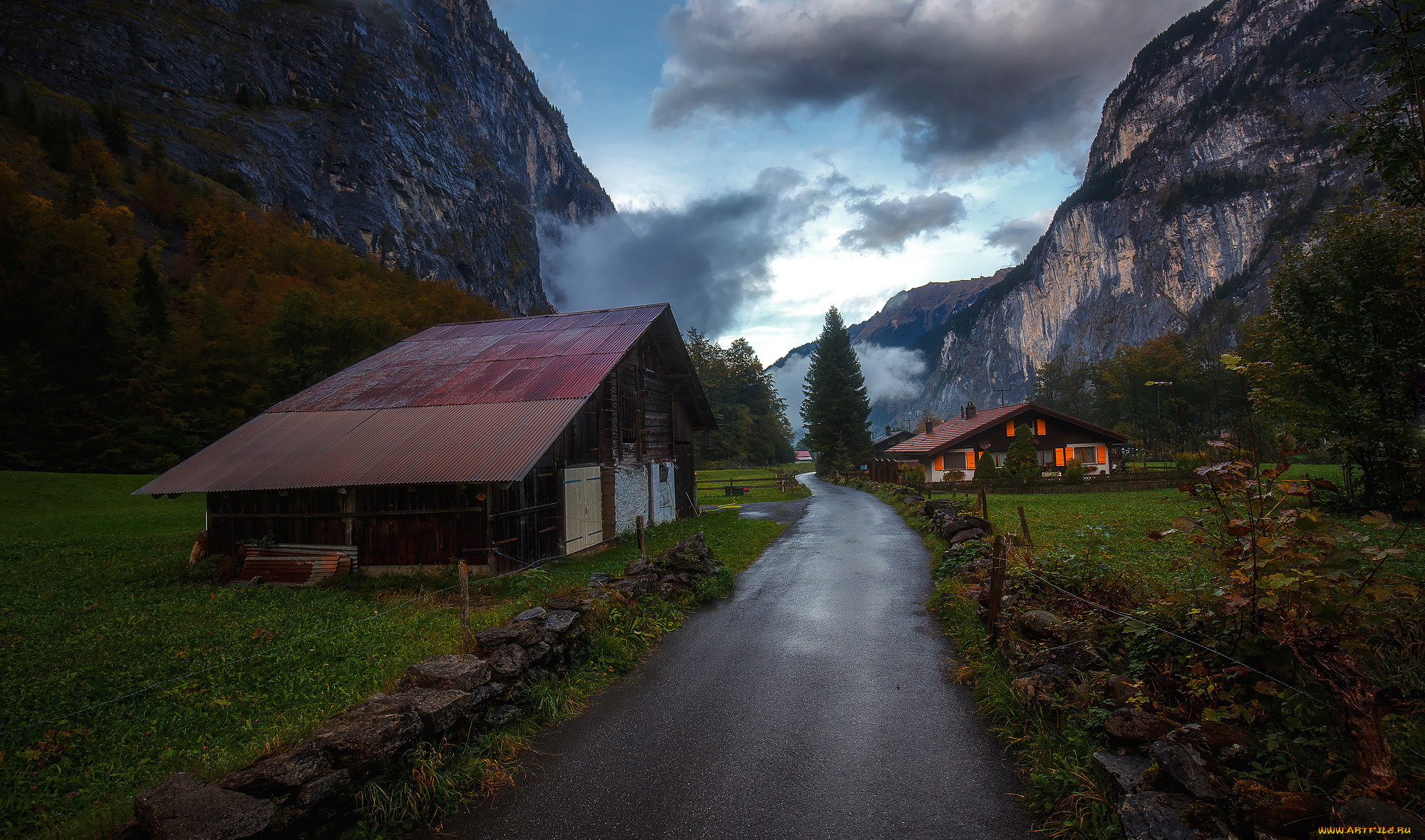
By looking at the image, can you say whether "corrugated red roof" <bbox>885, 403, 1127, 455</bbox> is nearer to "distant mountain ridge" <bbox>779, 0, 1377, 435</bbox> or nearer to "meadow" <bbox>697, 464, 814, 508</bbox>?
"meadow" <bbox>697, 464, 814, 508</bbox>

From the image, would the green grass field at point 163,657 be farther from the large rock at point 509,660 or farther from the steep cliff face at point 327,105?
the steep cliff face at point 327,105

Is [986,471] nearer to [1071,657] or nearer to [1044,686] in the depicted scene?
[1071,657]

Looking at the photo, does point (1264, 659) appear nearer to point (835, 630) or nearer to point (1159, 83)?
point (835, 630)

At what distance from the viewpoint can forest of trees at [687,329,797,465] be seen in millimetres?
81625

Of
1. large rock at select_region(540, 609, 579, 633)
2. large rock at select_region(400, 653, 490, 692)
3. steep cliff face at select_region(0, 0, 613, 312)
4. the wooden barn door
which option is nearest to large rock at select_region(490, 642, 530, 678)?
large rock at select_region(400, 653, 490, 692)

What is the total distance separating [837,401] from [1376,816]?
208 ft

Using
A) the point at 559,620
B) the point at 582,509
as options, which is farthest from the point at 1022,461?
the point at 559,620

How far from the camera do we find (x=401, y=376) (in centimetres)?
2033

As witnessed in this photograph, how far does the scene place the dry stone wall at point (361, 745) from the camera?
4.35 m

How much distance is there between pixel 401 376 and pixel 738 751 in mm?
18273

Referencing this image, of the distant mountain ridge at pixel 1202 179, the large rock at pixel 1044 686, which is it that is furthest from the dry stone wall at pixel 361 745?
the distant mountain ridge at pixel 1202 179

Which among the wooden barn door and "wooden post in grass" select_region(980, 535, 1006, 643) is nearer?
"wooden post in grass" select_region(980, 535, 1006, 643)

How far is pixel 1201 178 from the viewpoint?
447 feet

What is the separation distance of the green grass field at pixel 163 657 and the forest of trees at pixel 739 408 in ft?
208
